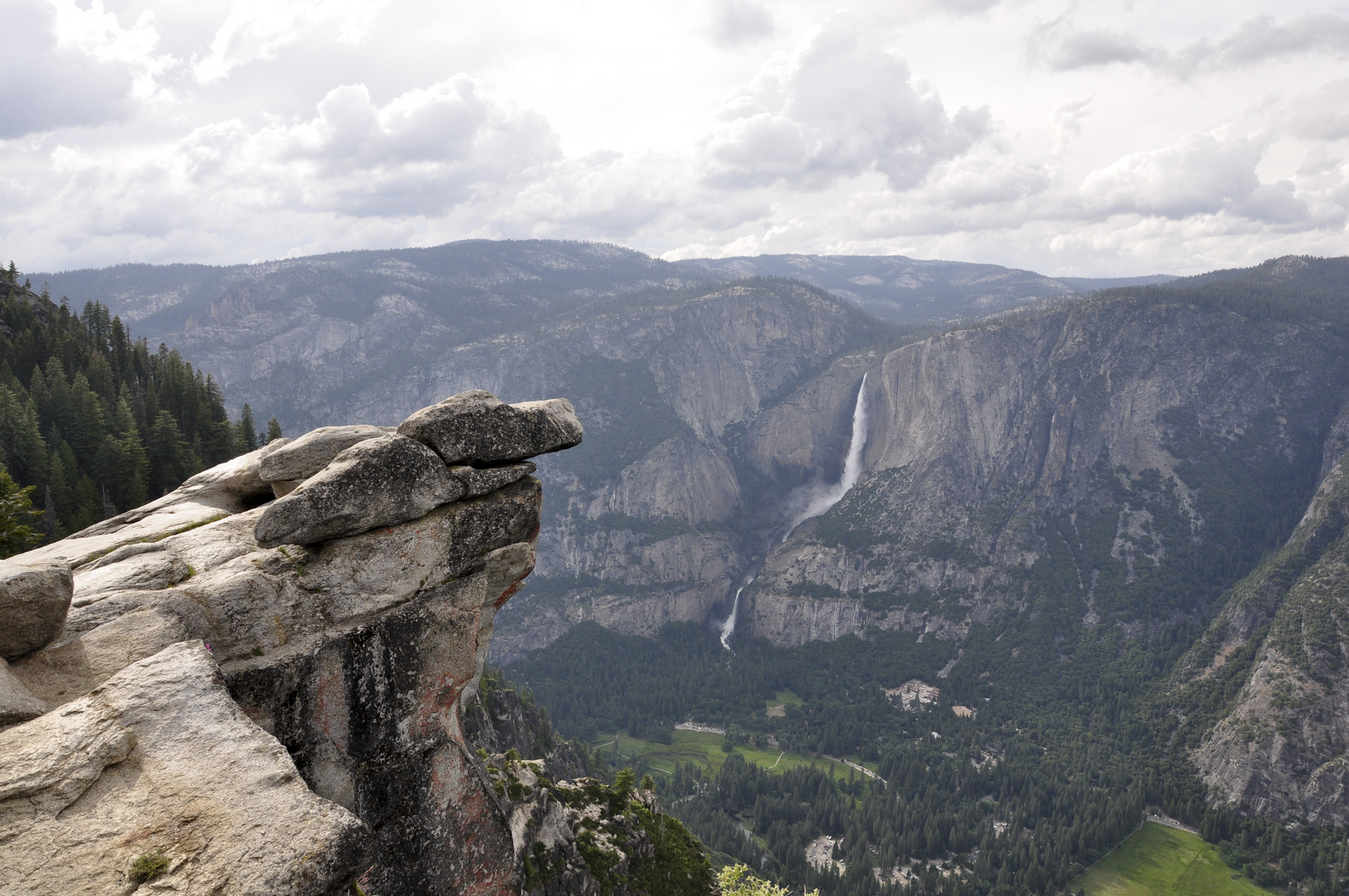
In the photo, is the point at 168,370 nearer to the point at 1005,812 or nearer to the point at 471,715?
the point at 471,715

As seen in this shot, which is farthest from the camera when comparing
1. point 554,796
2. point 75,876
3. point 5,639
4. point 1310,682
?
point 1310,682

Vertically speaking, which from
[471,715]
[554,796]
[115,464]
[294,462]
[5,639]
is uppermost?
[294,462]

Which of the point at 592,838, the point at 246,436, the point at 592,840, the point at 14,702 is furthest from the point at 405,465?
the point at 246,436

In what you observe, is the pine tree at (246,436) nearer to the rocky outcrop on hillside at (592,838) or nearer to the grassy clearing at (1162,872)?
the rocky outcrop on hillside at (592,838)

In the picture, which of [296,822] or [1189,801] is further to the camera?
[1189,801]

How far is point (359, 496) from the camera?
2442 cm

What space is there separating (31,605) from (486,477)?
43.0 ft

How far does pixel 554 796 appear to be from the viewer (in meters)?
55.7

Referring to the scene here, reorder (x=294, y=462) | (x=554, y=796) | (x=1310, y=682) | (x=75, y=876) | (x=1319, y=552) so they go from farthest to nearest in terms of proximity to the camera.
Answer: (x=1319, y=552)
(x=1310, y=682)
(x=554, y=796)
(x=294, y=462)
(x=75, y=876)

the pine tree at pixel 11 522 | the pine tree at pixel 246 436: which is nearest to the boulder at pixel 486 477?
the pine tree at pixel 11 522

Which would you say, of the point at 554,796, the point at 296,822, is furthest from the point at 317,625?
the point at 554,796

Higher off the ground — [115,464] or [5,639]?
[5,639]

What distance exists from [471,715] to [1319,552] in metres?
228

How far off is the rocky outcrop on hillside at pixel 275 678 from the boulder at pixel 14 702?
0.08 m
